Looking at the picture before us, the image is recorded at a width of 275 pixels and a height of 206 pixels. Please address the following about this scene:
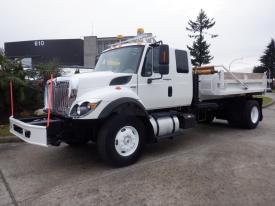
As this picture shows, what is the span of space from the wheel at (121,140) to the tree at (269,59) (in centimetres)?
6412

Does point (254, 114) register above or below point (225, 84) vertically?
below

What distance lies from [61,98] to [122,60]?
1539mm

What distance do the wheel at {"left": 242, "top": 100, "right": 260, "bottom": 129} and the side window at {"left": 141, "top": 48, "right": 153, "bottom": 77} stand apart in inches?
168

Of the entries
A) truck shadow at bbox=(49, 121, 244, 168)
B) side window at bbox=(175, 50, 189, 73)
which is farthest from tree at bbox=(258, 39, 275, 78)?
side window at bbox=(175, 50, 189, 73)

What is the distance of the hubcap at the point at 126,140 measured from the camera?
16.7 ft

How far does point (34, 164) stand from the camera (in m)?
5.44

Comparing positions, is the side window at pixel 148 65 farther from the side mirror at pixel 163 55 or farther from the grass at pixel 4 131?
the grass at pixel 4 131

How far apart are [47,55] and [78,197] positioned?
39.5m

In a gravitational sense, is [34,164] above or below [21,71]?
below

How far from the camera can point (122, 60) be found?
5.91 meters

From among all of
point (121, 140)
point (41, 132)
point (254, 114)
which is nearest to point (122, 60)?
point (121, 140)

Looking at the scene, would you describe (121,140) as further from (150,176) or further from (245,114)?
(245,114)

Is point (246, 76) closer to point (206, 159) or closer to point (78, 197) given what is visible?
point (206, 159)

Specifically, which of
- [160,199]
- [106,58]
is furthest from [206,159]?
[106,58]
